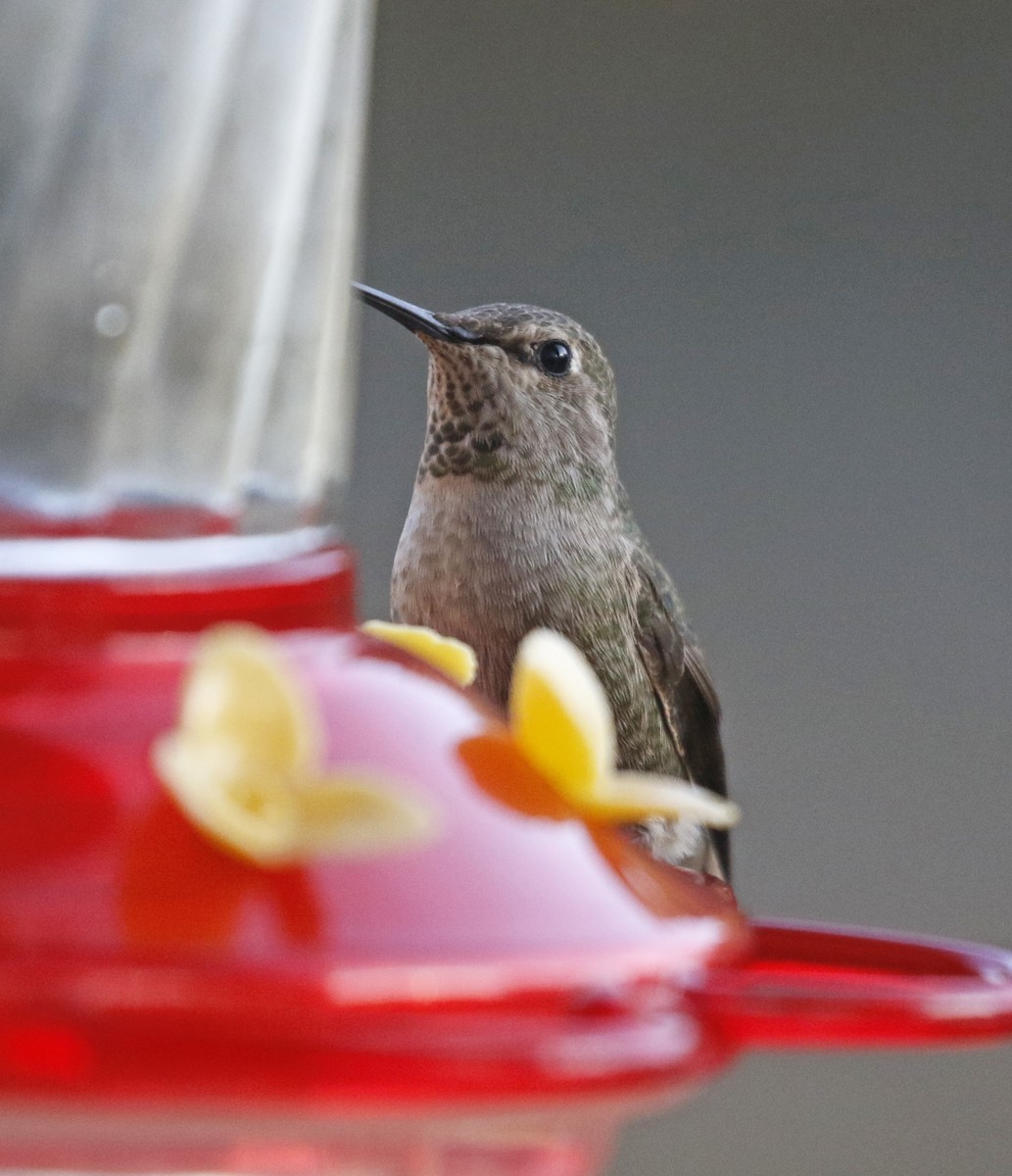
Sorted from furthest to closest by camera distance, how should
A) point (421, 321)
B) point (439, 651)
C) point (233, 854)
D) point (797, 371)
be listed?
point (797, 371)
point (421, 321)
point (439, 651)
point (233, 854)

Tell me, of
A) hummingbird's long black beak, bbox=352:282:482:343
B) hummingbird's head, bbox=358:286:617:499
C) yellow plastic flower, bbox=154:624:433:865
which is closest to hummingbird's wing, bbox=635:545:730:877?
hummingbird's head, bbox=358:286:617:499

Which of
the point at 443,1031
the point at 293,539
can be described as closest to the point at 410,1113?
the point at 443,1031

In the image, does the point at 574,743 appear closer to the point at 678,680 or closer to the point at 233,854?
the point at 233,854

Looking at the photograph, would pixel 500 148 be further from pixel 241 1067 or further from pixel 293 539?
pixel 241 1067

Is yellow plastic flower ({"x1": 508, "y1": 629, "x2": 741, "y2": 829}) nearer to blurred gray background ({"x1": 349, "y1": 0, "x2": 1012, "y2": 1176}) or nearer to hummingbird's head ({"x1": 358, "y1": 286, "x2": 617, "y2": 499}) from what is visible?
hummingbird's head ({"x1": 358, "y1": 286, "x2": 617, "y2": 499})

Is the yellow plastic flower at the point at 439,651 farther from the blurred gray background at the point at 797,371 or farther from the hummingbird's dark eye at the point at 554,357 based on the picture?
the blurred gray background at the point at 797,371

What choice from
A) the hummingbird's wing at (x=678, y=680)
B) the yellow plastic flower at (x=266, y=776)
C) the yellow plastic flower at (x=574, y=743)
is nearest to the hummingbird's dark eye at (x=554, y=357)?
the hummingbird's wing at (x=678, y=680)

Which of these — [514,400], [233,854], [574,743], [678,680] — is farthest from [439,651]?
[678,680]
